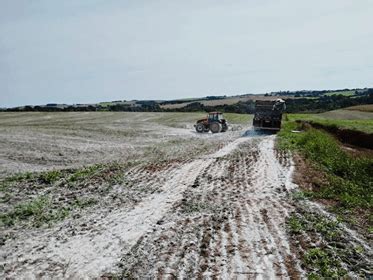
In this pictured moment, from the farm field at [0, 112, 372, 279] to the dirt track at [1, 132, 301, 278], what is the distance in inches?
0.8

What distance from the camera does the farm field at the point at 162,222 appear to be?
663cm

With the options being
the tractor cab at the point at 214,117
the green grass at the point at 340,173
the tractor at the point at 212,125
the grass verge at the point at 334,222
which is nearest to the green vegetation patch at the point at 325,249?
the grass verge at the point at 334,222

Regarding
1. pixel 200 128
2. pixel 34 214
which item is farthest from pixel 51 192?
pixel 200 128

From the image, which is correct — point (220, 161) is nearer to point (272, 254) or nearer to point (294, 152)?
point (294, 152)

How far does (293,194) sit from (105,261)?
6.26 m

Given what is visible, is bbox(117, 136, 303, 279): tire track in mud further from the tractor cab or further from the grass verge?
the tractor cab

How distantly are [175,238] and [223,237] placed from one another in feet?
3.09

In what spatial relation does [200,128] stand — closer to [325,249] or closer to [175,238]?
[175,238]

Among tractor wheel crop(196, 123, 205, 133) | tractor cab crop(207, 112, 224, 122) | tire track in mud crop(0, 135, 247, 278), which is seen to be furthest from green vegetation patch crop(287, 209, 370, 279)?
tractor cab crop(207, 112, 224, 122)

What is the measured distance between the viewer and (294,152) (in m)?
19.8

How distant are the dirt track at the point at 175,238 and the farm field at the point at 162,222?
20 millimetres

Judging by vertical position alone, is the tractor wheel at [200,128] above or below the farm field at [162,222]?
below

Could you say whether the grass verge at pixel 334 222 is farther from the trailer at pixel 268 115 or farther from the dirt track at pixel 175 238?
the trailer at pixel 268 115

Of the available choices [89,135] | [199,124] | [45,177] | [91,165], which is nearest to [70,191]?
[45,177]
